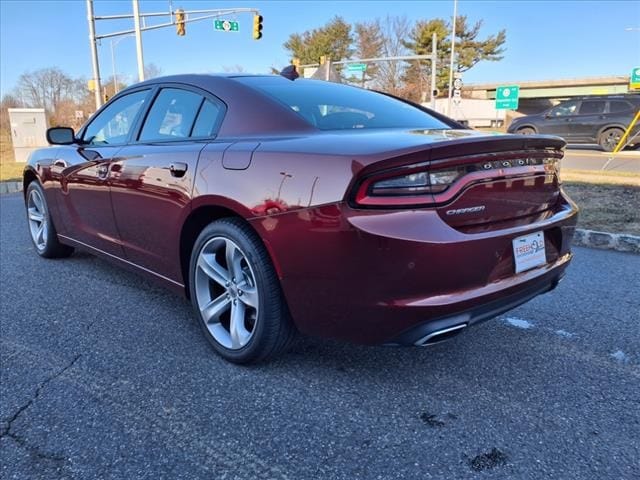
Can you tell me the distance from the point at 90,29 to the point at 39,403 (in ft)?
65.7

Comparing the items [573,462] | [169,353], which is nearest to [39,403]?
[169,353]

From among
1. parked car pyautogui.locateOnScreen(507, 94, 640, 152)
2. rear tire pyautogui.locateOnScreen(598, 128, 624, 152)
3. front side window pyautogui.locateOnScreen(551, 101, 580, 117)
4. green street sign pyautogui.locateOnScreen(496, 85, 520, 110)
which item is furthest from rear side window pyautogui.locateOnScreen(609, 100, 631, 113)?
green street sign pyautogui.locateOnScreen(496, 85, 520, 110)

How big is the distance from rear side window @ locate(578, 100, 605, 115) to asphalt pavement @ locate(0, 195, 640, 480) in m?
16.9

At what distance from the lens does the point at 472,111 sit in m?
50.2

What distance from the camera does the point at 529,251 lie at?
2.29m

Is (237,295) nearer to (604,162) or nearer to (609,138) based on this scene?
(604,162)

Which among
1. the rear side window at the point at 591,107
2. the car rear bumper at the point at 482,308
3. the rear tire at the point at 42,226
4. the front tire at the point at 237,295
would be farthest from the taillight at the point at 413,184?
the rear side window at the point at 591,107

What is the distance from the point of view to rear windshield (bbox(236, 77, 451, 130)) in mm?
2676

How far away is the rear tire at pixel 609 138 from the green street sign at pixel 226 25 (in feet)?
47.0

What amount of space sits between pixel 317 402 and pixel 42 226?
3533 millimetres

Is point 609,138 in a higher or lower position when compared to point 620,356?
higher

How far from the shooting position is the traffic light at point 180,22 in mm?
19438

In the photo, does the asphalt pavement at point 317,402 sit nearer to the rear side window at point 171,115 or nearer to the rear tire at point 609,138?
the rear side window at point 171,115

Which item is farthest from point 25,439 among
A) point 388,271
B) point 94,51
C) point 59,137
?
point 94,51
